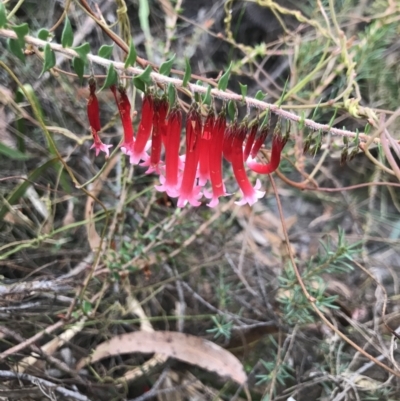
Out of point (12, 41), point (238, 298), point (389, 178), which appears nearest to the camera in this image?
point (12, 41)

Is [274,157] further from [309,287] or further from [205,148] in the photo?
[309,287]

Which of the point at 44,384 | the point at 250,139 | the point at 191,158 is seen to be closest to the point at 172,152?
the point at 191,158

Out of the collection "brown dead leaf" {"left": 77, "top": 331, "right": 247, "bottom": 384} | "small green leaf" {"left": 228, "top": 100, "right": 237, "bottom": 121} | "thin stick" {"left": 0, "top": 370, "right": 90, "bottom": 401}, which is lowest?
"brown dead leaf" {"left": 77, "top": 331, "right": 247, "bottom": 384}

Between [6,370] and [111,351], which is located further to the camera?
[111,351]

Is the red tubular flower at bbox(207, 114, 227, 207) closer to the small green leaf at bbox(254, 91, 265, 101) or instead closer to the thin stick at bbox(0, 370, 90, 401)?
the small green leaf at bbox(254, 91, 265, 101)

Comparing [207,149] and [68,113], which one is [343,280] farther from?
[68,113]

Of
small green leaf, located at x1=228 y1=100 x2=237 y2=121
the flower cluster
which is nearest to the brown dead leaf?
the flower cluster

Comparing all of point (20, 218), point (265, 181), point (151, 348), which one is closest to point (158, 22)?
point (265, 181)
